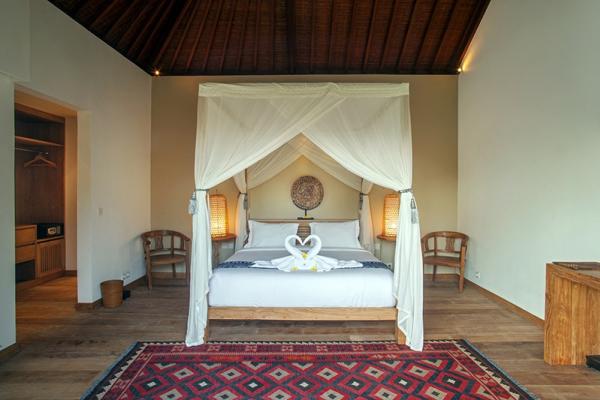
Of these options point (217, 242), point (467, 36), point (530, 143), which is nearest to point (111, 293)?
point (217, 242)

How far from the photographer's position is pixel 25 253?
16.1 ft

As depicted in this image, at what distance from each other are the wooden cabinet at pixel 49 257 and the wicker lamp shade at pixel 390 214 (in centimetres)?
529

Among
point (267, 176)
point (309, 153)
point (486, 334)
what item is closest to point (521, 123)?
point (486, 334)

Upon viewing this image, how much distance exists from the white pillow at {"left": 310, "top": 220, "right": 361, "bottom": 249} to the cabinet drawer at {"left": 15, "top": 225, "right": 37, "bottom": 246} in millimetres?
4137

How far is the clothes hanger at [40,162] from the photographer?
5508 millimetres

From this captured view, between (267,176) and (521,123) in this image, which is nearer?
(521,123)

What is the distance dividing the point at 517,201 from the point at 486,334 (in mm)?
1590

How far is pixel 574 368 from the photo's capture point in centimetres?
271

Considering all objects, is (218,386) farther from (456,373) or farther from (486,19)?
(486,19)

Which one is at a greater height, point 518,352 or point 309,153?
point 309,153

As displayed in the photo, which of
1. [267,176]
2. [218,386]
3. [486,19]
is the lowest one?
[218,386]

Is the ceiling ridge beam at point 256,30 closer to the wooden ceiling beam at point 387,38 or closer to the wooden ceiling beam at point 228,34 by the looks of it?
the wooden ceiling beam at point 228,34

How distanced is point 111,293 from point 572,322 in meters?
4.69

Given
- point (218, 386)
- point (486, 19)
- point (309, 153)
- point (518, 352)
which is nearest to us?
point (218, 386)
